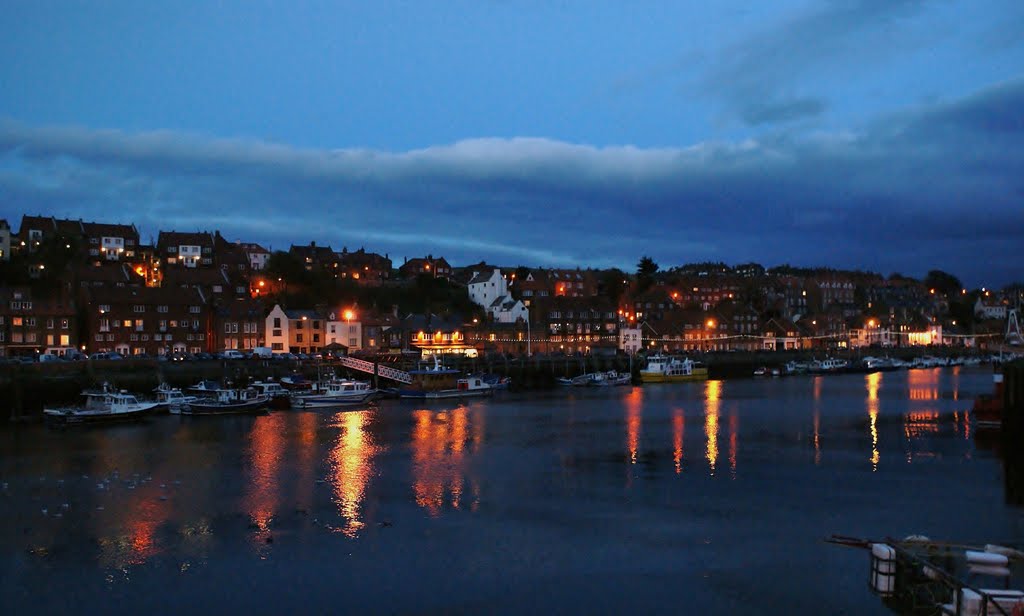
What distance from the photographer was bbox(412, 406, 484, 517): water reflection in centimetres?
2673

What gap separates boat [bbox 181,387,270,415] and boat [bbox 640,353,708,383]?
132 ft

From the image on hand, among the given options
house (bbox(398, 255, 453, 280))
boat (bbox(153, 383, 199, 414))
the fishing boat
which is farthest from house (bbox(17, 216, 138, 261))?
the fishing boat

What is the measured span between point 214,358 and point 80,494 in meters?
39.1

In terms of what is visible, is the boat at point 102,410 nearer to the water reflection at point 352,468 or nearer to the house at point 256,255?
the water reflection at point 352,468

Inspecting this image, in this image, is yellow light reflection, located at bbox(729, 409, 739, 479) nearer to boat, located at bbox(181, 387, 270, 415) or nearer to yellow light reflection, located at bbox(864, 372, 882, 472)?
yellow light reflection, located at bbox(864, 372, 882, 472)

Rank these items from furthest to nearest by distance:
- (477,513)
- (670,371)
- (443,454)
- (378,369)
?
1. (670,371)
2. (378,369)
3. (443,454)
4. (477,513)

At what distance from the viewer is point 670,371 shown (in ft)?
278

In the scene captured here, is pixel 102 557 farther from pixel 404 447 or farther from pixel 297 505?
pixel 404 447

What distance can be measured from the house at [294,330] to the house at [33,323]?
16.4 metres

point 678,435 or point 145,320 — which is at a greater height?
point 145,320

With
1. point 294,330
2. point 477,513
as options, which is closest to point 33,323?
point 294,330

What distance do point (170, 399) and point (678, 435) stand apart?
28.8m

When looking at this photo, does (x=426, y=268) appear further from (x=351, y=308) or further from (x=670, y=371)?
(x=670, y=371)

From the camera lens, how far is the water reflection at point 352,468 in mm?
24453
